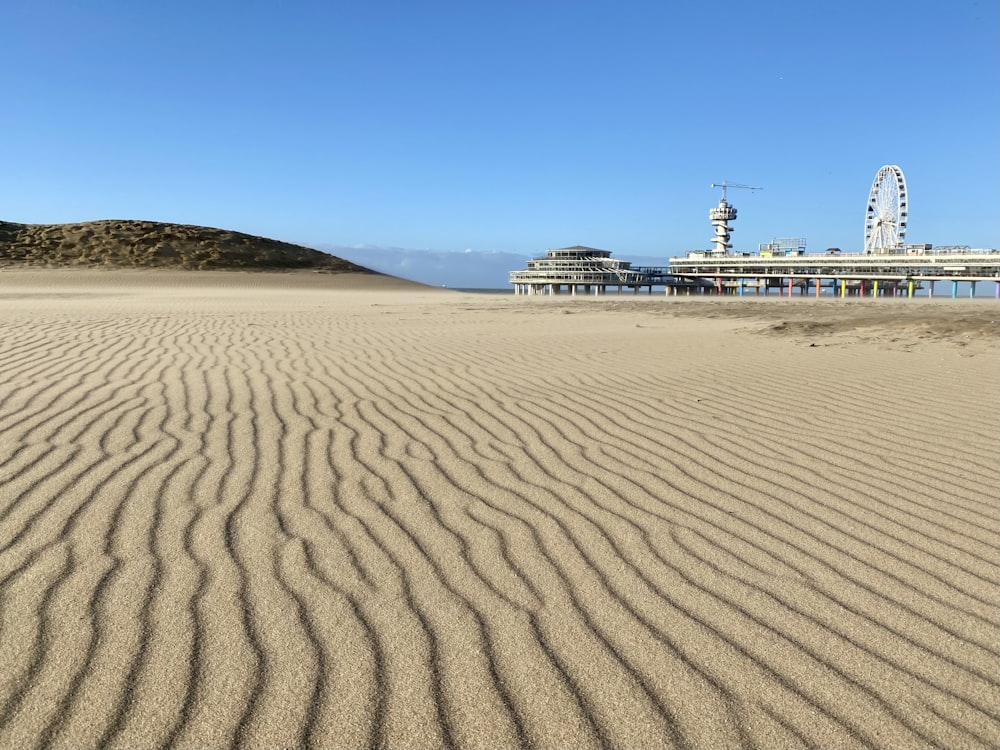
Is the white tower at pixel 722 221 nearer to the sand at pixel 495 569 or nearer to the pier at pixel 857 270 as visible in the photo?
the pier at pixel 857 270

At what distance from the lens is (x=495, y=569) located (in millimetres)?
2873

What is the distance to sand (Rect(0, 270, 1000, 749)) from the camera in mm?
1988

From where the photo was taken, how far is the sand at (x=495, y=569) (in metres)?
1.99

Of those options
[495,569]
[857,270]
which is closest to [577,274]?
[857,270]

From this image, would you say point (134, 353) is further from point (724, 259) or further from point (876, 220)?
point (876, 220)

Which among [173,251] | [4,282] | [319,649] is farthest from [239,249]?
[319,649]

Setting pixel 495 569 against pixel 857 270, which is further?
pixel 857 270

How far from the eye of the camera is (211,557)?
2.92m

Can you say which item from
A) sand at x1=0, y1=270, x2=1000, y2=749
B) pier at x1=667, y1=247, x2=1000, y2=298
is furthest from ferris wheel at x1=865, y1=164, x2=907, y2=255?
sand at x1=0, y1=270, x2=1000, y2=749

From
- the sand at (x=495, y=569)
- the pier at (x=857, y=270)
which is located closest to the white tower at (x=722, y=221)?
the pier at (x=857, y=270)

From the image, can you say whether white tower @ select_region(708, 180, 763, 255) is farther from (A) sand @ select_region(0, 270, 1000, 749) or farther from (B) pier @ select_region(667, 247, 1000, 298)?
(A) sand @ select_region(0, 270, 1000, 749)

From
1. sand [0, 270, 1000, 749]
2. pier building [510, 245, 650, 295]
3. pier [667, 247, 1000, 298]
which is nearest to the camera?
sand [0, 270, 1000, 749]

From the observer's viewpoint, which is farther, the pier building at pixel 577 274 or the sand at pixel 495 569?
the pier building at pixel 577 274

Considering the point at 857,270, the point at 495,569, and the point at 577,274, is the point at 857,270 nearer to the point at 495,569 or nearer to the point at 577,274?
the point at 577,274
